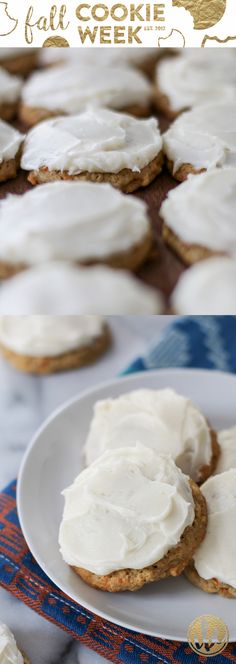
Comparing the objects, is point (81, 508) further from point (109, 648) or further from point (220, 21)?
point (220, 21)

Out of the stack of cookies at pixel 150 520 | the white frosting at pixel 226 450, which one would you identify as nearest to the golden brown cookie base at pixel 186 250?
the stack of cookies at pixel 150 520

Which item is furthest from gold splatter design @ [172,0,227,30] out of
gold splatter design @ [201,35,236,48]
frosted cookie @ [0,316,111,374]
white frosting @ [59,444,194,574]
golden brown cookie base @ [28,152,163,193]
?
frosted cookie @ [0,316,111,374]

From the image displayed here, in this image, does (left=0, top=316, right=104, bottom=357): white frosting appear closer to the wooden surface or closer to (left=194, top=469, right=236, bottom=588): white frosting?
(left=194, top=469, right=236, bottom=588): white frosting

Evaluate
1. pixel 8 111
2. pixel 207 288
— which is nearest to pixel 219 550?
pixel 207 288

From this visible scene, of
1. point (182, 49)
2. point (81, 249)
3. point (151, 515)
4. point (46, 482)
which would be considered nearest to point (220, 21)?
point (182, 49)

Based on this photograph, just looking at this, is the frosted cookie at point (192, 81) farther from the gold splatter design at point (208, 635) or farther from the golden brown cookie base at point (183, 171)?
the gold splatter design at point (208, 635)

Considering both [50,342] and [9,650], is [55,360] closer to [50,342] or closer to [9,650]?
[50,342]
